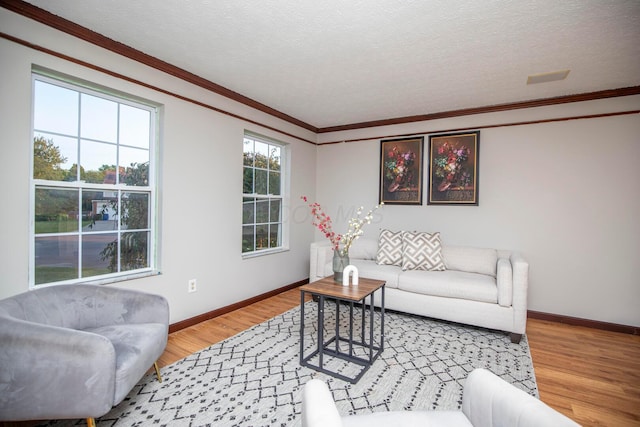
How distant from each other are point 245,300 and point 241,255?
564 millimetres

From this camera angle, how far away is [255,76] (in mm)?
3021

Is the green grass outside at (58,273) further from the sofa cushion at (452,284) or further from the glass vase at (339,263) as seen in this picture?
the sofa cushion at (452,284)

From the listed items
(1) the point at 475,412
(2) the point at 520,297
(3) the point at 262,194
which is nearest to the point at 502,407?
(1) the point at 475,412

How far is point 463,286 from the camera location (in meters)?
3.08

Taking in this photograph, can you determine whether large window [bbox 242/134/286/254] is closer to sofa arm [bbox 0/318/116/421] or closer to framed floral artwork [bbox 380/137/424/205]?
framed floral artwork [bbox 380/137/424/205]

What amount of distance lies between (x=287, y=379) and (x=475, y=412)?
138 centimetres

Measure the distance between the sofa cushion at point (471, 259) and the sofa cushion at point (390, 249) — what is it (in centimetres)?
54

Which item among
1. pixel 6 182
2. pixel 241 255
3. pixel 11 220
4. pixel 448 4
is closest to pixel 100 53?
pixel 6 182

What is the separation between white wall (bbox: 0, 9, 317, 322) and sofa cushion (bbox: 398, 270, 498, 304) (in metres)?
1.88

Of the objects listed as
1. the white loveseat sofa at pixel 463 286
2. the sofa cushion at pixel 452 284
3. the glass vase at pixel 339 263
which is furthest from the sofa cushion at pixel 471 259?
the glass vase at pixel 339 263

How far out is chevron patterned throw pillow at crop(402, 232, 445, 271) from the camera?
3.57 meters

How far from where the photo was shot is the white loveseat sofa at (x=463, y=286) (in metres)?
2.87

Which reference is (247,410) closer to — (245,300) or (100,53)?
(245,300)

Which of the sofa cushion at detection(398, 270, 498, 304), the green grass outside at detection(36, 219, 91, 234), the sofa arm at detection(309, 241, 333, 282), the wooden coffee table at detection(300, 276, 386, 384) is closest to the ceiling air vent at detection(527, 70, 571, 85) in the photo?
the sofa cushion at detection(398, 270, 498, 304)
